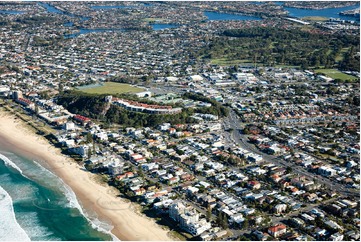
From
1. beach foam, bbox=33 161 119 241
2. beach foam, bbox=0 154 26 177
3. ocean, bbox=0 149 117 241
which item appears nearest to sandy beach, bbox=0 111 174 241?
beach foam, bbox=33 161 119 241

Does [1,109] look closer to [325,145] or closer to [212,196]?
[212,196]

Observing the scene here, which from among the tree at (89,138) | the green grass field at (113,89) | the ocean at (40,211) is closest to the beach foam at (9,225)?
the ocean at (40,211)

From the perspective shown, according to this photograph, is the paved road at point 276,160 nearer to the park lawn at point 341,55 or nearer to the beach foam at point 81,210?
the beach foam at point 81,210

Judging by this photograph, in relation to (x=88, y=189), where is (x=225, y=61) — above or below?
above

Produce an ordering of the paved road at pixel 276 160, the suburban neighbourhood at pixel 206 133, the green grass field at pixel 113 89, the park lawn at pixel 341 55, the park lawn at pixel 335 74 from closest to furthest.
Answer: the suburban neighbourhood at pixel 206 133, the paved road at pixel 276 160, the green grass field at pixel 113 89, the park lawn at pixel 335 74, the park lawn at pixel 341 55

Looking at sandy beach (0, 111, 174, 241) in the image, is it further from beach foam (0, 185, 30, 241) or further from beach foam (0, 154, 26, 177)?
beach foam (0, 185, 30, 241)

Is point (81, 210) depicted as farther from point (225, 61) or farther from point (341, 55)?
point (341, 55)

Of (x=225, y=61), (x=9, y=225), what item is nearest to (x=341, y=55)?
(x=225, y=61)
